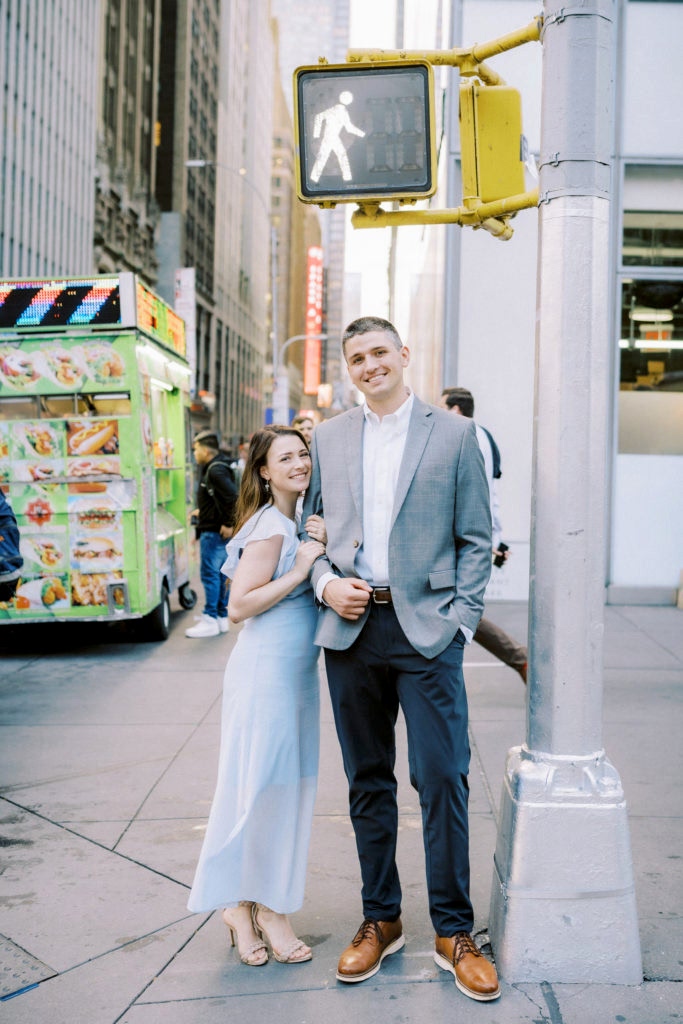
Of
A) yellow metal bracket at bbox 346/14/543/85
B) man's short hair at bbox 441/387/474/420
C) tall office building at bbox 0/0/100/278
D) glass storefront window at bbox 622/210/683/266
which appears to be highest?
tall office building at bbox 0/0/100/278

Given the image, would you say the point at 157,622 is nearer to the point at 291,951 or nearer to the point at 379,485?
the point at 291,951

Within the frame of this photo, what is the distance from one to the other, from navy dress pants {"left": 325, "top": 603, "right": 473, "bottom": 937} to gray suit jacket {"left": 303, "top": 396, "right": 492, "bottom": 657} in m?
0.08

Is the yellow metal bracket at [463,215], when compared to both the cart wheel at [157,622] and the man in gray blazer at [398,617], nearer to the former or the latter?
the man in gray blazer at [398,617]

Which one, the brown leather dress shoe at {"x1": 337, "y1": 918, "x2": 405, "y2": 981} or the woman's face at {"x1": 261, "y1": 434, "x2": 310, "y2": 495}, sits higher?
the woman's face at {"x1": 261, "y1": 434, "x2": 310, "y2": 495}

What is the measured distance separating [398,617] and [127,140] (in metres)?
49.4

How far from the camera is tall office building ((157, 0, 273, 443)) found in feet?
181

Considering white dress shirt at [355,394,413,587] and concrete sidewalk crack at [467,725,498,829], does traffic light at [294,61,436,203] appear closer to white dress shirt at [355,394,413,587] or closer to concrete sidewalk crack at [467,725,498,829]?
white dress shirt at [355,394,413,587]

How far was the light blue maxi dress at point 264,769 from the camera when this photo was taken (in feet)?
9.98

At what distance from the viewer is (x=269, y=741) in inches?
120

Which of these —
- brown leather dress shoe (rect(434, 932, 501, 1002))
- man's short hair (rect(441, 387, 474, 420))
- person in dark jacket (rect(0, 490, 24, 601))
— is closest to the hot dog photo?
man's short hair (rect(441, 387, 474, 420))

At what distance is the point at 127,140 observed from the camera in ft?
155

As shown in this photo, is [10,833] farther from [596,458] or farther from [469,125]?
[469,125]

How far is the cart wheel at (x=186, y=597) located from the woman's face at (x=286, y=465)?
7.62 metres

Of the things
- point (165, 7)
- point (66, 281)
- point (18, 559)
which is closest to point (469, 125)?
point (18, 559)
